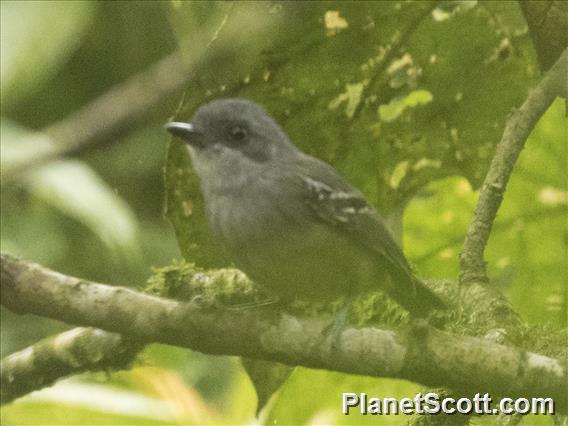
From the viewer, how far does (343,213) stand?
1298 millimetres

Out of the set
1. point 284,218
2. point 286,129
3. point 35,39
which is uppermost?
point 35,39

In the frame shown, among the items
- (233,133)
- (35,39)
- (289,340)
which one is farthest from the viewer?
(35,39)

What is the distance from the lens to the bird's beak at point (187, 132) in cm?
125

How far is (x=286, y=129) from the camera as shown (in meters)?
1.46

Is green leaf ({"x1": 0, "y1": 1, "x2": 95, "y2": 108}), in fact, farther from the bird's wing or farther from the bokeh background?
the bird's wing

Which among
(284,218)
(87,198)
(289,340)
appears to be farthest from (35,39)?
(289,340)

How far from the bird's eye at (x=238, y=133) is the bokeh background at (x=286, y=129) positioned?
16cm

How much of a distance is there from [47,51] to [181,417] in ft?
2.18

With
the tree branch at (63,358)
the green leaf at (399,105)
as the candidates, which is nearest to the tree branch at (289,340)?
the tree branch at (63,358)

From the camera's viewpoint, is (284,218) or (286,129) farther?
(286,129)

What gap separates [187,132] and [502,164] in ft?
1.51

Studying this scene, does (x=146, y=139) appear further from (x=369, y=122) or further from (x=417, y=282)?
(x=417, y=282)

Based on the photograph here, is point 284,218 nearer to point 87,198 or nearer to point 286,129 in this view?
point 286,129

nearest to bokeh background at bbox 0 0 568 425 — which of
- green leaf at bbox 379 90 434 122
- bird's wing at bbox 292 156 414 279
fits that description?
green leaf at bbox 379 90 434 122
